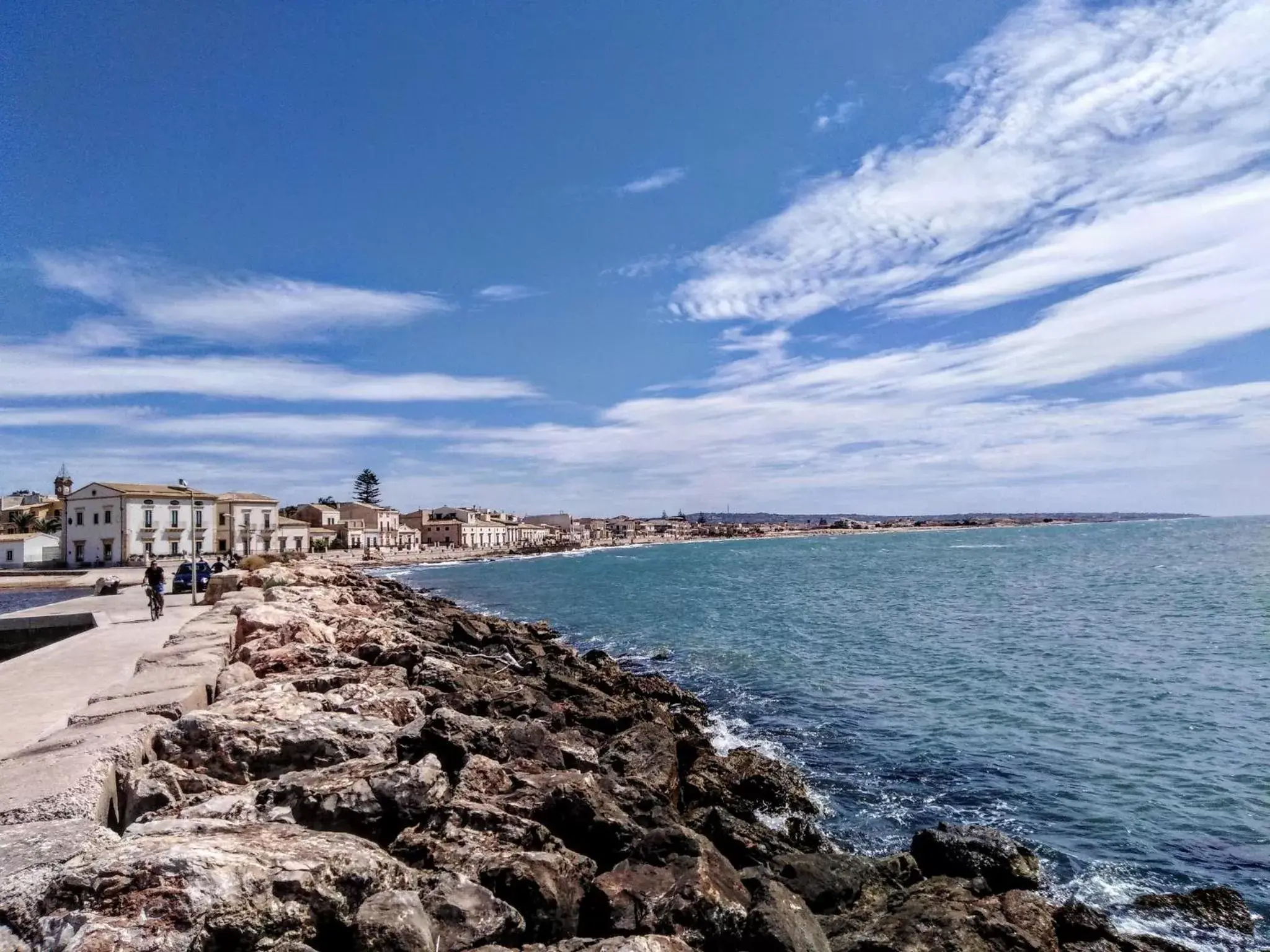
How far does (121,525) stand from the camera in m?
55.2

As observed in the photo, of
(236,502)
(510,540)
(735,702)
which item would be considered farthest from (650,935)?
(510,540)

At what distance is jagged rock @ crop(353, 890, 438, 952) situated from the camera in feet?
13.1

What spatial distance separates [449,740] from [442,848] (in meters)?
2.10

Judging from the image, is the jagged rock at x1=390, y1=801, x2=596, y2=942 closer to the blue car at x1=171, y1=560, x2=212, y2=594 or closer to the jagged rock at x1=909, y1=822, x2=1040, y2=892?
the jagged rock at x1=909, y1=822, x2=1040, y2=892

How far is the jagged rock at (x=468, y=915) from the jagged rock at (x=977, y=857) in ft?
16.9

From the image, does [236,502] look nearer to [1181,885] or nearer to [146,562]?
[146,562]

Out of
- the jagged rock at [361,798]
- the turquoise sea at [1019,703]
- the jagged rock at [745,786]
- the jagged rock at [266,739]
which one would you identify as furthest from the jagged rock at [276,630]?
the turquoise sea at [1019,703]

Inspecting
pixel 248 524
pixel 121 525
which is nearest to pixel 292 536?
pixel 248 524

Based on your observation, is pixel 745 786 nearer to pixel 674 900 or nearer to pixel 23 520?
pixel 674 900

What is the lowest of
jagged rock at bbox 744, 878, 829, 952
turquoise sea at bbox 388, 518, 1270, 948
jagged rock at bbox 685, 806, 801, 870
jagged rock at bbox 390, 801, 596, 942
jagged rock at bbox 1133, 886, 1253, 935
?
turquoise sea at bbox 388, 518, 1270, 948

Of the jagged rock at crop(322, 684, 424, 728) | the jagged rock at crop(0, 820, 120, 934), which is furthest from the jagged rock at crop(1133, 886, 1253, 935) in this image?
Result: the jagged rock at crop(0, 820, 120, 934)

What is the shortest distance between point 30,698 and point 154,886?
7722 mm

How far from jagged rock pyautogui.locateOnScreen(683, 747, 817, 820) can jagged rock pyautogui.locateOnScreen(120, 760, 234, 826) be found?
18.9 ft

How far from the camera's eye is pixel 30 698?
9.46 meters
